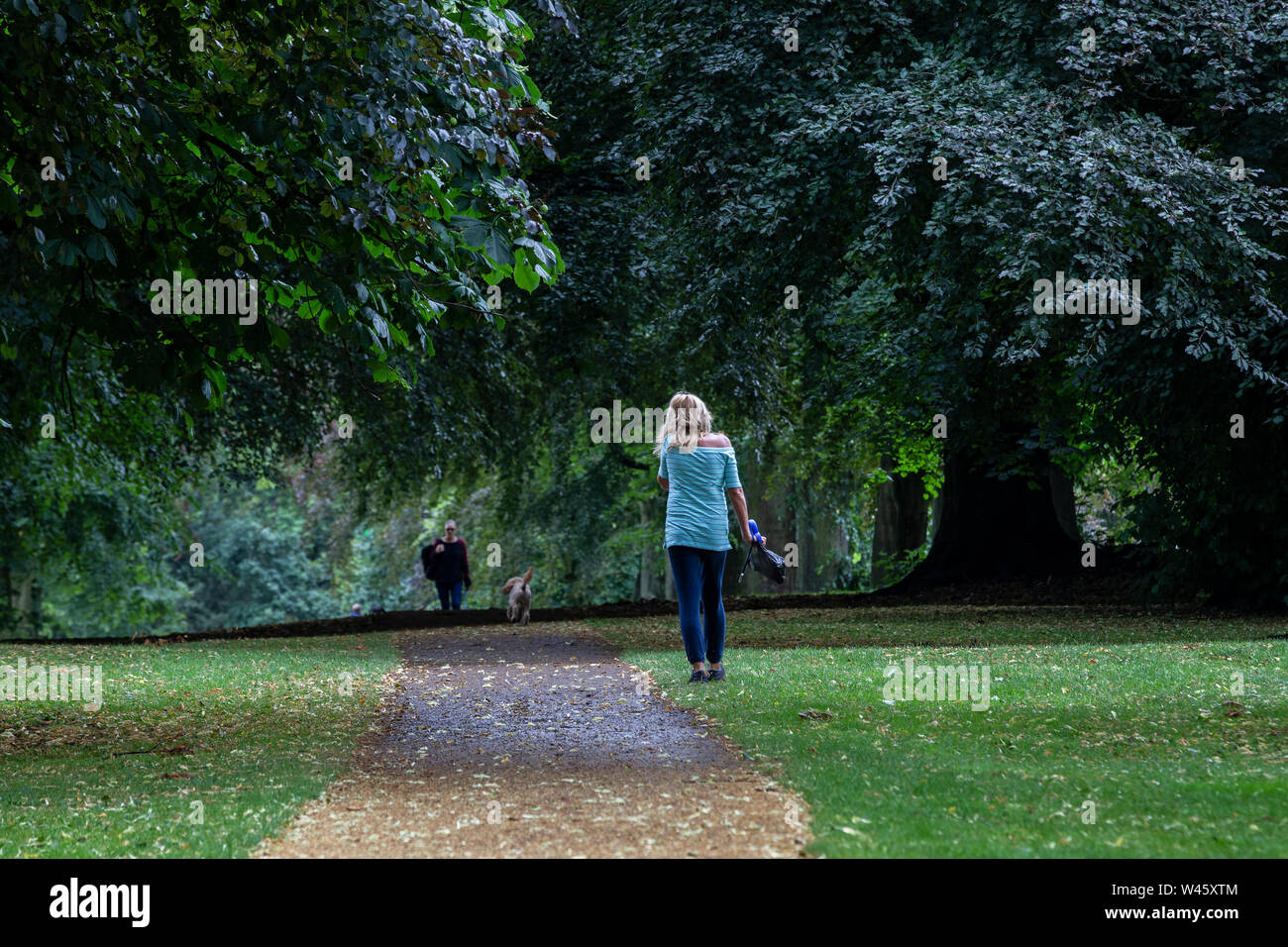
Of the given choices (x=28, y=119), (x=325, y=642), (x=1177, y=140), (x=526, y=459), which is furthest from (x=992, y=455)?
(x=28, y=119)

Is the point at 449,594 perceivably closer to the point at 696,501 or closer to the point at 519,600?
the point at 519,600

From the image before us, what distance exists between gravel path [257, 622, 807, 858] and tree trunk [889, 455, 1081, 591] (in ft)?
41.0

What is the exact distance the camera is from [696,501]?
9.25 m

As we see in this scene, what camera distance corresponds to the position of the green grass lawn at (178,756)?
5.46m

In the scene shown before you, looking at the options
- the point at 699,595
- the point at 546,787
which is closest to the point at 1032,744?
the point at 546,787

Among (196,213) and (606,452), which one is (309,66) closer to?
(196,213)

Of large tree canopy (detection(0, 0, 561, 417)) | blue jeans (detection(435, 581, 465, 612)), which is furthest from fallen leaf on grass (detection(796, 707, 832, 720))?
blue jeans (detection(435, 581, 465, 612))

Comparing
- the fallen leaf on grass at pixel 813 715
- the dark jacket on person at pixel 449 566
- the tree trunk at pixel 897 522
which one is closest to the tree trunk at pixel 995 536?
the tree trunk at pixel 897 522

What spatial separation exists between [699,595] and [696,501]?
72 centimetres

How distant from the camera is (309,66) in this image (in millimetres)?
7555

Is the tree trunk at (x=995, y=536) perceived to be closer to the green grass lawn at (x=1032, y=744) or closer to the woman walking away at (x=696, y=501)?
the green grass lawn at (x=1032, y=744)

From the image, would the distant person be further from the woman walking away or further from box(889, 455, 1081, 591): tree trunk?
the woman walking away

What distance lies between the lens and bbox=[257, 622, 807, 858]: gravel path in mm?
5137

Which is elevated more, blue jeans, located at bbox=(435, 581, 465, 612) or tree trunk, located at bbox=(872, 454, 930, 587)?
tree trunk, located at bbox=(872, 454, 930, 587)
